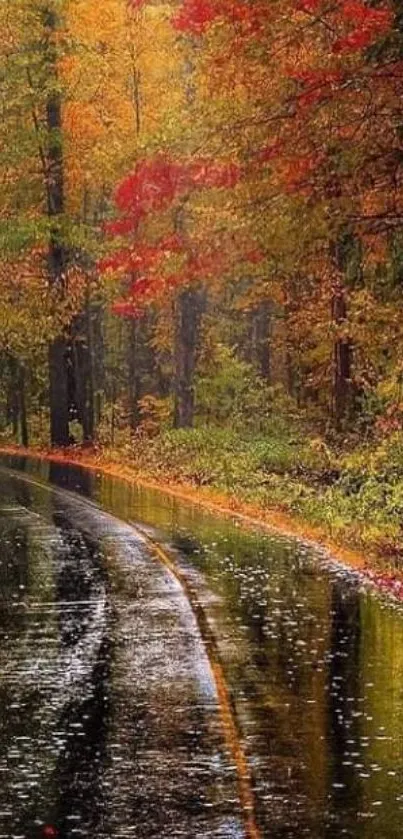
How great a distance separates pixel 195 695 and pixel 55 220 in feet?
95.7

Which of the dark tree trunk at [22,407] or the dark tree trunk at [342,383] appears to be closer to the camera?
the dark tree trunk at [342,383]

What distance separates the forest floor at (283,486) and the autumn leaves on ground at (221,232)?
0.09 metres

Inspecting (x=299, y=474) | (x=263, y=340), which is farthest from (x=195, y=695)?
(x=263, y=340)

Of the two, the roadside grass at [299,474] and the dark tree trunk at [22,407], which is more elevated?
the dark tree trunk at [22,407]

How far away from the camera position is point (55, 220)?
3775 cm

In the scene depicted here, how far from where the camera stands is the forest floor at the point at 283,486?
18.3 metres

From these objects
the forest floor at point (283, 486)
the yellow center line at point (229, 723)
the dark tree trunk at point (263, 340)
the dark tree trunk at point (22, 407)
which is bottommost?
the yellow center line at point (229, 723)

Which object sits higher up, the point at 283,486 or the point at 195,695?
the point at 283,486

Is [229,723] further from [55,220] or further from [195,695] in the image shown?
[55,220]

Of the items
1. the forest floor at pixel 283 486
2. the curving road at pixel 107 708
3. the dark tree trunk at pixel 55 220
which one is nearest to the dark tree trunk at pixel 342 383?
the forest floor at pixel 283 486

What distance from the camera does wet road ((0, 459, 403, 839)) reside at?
7289 millimetres

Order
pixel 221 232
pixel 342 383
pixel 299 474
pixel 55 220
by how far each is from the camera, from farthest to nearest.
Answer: pixel 55 220 → pixel 221 232 → pixel 342 383 → pixel 299 474

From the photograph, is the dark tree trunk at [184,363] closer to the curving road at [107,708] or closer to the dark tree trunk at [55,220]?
the dark tree trunk at [55,220]

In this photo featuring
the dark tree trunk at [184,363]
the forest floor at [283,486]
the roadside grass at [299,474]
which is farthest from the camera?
the dark tree trunk at [184,363]
